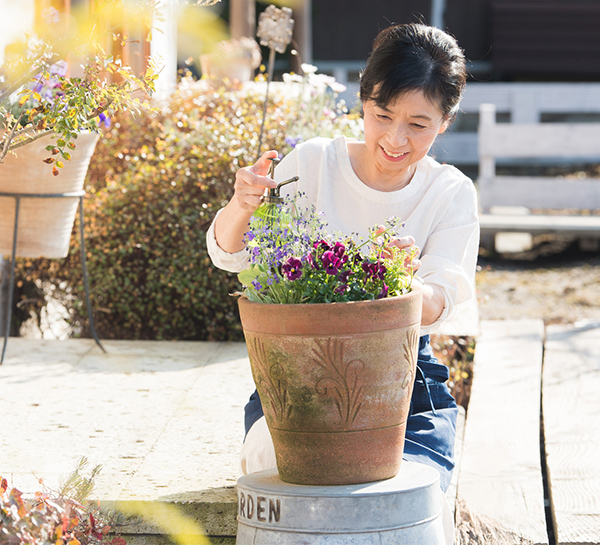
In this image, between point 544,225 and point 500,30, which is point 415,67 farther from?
point 500,30

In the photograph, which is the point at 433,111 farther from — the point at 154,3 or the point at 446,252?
the point at 154,3

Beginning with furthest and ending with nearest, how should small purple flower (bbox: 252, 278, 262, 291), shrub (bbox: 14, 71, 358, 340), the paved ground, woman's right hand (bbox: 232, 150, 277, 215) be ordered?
shrub (bbox: 14, 71, 358, 340)
the paved ground
woman's right hand (bbox: 232, 150, 277, 215)
small purple flower (bbox: 252, 278, 262, 291)

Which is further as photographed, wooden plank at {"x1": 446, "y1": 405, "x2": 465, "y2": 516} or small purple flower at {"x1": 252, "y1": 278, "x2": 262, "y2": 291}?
wooden plank at {"x1": 446, "y1": 405, "x2": 465, "y2": 516}

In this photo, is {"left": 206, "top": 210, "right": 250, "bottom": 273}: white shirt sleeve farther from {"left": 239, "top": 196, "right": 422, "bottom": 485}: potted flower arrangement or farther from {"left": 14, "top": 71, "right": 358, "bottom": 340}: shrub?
{"left": 14, "top": 71, "right": 358, "bottom": 340}: shrub

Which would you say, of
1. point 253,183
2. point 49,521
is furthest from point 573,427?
point 49,521

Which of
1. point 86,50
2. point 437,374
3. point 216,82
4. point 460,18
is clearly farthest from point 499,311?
point 460,18

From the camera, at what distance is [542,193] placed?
7.54 meters

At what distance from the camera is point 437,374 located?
6.55ft

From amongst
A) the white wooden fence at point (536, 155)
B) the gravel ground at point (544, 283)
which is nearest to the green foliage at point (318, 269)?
the gravel ground at point (544, 283)

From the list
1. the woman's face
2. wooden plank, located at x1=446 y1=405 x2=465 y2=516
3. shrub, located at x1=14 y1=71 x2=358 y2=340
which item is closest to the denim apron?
wooden plank, located at x1=446 y1=405 x2=465 y2=516

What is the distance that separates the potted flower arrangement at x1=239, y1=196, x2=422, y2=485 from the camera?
137 centimetres

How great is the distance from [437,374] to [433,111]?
628 mm

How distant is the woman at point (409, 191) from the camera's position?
173 cm

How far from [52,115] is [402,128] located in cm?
72
